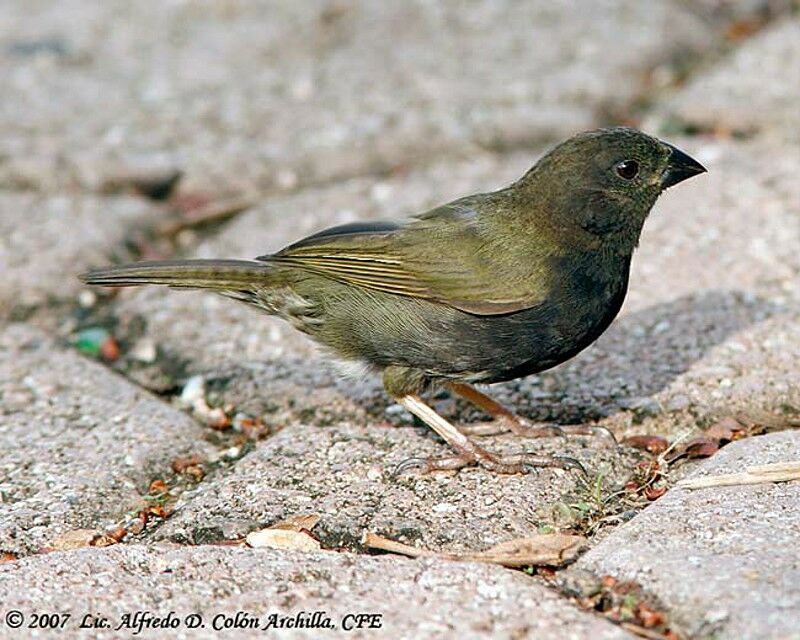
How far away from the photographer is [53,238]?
18.0 feet

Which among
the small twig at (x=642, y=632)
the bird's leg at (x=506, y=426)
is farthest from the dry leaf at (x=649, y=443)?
the small twig at (x=642, y=632)

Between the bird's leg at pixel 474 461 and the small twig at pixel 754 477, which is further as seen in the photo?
the bird's leg at pixel 474 461

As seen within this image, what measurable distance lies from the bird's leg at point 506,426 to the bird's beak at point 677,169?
0.88 m

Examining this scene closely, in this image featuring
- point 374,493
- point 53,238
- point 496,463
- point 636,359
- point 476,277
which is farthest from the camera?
point 53,238

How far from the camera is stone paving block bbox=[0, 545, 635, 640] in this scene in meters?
2.77

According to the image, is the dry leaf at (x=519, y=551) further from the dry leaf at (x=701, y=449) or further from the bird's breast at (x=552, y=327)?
the bird's breast at (x=552, y=327)

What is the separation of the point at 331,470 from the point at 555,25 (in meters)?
4.07

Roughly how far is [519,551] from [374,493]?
22.6 inches

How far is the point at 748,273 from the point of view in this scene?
506 cm

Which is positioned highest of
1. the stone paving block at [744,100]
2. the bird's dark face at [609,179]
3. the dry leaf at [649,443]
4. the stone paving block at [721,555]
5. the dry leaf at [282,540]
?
the stone paving block at [744,100]

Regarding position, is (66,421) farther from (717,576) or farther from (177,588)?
(717,576)

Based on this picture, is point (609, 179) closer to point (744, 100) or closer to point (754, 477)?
point (754, 477)

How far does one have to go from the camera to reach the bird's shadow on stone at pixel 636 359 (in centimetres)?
432

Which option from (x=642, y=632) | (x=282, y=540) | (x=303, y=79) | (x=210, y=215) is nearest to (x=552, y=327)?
(x=282, y=540)
